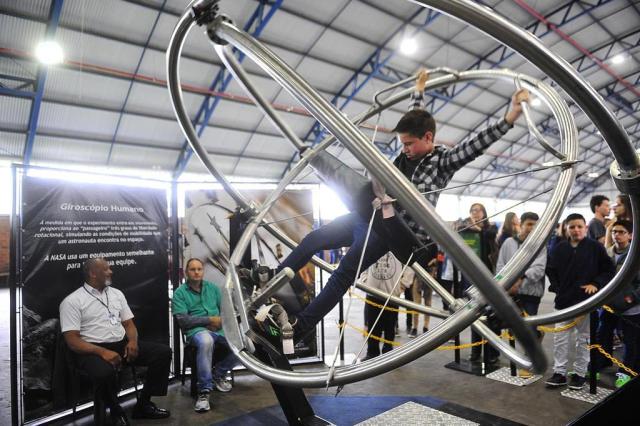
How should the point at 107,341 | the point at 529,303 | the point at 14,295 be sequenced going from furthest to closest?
the point at 529,303, the point at 107,341, the point at 14,295

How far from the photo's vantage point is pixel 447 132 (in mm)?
16672

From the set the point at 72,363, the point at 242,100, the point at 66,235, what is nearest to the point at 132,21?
the point at 242,100

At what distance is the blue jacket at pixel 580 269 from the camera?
3.49 meters

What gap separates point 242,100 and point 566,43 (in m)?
10.6

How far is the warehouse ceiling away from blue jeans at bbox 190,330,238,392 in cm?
758

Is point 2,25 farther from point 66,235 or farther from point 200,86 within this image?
point 66,235

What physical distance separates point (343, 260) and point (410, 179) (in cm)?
51

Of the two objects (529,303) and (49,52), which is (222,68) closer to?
(49,52)

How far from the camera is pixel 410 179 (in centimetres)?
199

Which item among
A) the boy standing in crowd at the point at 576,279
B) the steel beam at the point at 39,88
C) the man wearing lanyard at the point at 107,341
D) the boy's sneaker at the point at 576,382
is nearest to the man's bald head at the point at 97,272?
the man wearing lanyard at the point at 107,341

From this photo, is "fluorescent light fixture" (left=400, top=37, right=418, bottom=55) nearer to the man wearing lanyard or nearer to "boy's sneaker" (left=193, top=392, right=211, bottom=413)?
the man wearing lanyard

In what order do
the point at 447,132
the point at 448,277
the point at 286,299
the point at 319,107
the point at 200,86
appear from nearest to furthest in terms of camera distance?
the point at 319,107 → the point at 286,299 → the point at 448,277 → the point at 200,86 → the point at 447,132

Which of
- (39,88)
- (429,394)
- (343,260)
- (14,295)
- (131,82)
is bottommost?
(429,394)

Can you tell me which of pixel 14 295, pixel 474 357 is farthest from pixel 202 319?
pixel 474 357
